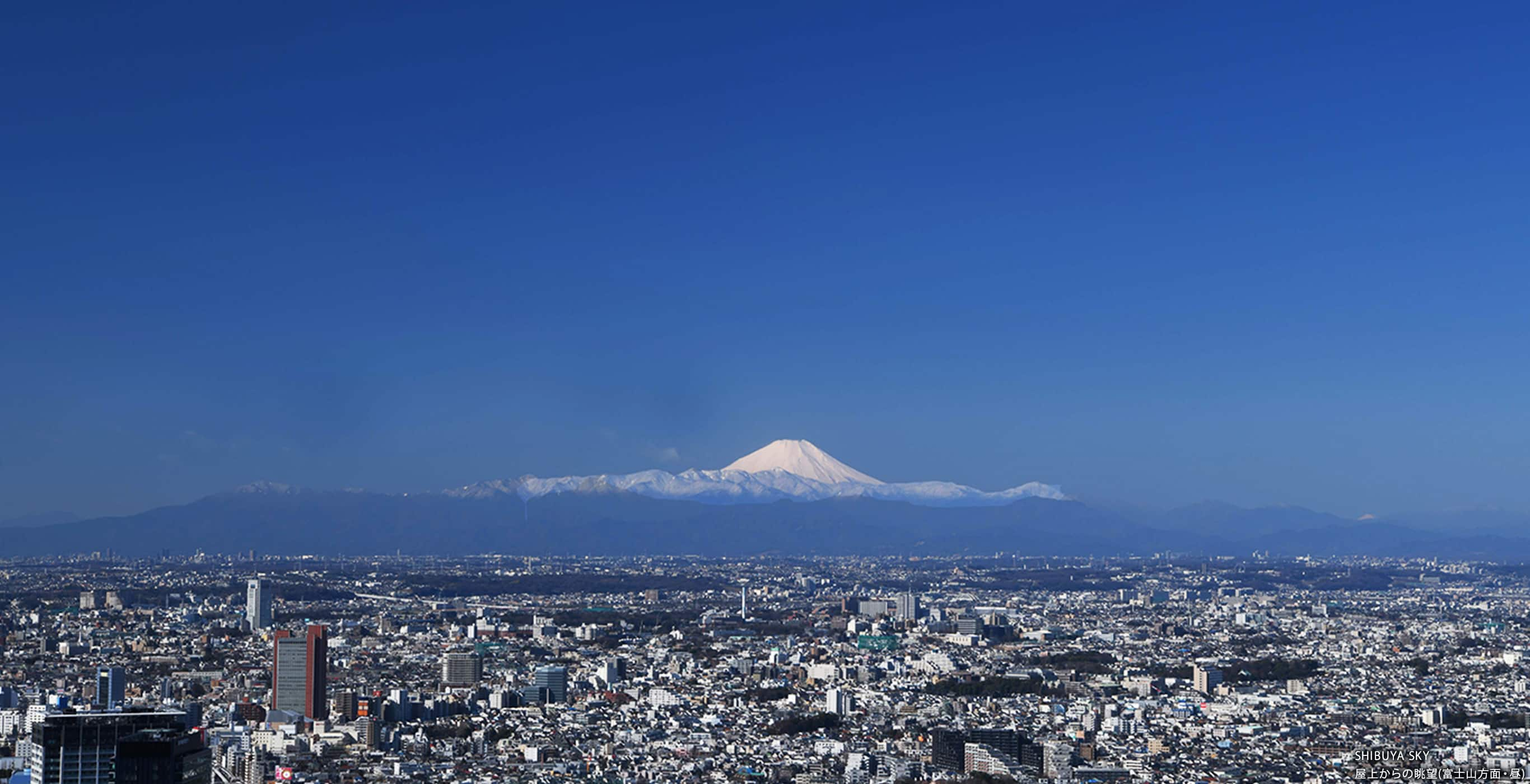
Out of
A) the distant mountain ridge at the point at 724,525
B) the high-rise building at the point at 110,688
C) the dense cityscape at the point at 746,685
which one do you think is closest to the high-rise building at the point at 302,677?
the dense cityscape at the point at 746,685

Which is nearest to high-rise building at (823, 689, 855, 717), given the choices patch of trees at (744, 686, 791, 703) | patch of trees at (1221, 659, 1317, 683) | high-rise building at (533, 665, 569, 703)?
patch of trees at (744, 686, 791, 703)

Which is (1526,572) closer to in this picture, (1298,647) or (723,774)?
(1298,647)

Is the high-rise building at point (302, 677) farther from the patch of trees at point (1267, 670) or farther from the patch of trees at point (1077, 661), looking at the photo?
the patch of trees at point (1267, 670)

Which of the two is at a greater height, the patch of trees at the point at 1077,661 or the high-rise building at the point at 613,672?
the high-rise building at the point at 613,672

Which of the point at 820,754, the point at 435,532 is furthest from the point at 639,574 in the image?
the point at 820,754

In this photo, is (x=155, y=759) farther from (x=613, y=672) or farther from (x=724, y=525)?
(x=724, y=525)

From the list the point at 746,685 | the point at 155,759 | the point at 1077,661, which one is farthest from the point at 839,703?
the point at 155,759
